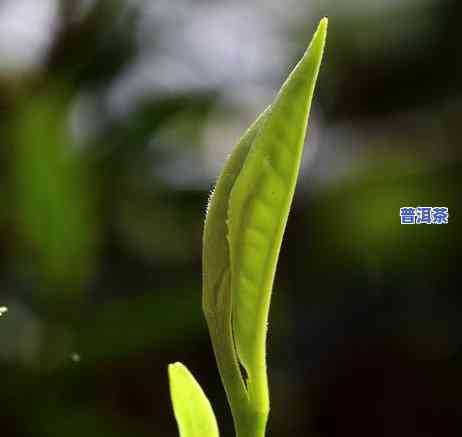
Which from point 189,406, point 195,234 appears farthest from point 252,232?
point 195,234

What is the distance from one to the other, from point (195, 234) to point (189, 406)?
0.73 metres

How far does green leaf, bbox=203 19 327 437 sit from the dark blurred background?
65 cm

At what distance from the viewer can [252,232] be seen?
202 millimetres

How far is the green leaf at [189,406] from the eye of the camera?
219 millimetres

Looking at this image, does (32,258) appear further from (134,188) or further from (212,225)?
(212,225)

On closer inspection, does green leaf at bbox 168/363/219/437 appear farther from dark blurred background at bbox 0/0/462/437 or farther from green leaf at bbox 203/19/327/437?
dark blurred background at bbox 0/0/462/437

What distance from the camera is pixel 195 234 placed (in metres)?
0.95

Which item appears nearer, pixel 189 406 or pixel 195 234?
pixel 189 406

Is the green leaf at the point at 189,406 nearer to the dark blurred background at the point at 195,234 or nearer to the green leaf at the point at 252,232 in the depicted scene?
the green leaf at the point at 252,232

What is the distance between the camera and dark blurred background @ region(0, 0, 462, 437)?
0.86 meters

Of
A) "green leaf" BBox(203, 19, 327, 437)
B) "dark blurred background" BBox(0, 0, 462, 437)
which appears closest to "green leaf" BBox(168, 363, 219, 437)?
"green leaf" BBox(203, 19, 327, 437)

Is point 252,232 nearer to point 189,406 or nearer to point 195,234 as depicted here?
point 189,406

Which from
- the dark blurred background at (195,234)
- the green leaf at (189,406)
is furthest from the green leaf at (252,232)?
the dark blurred background at (195,234)

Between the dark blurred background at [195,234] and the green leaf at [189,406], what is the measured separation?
0.64 meters
